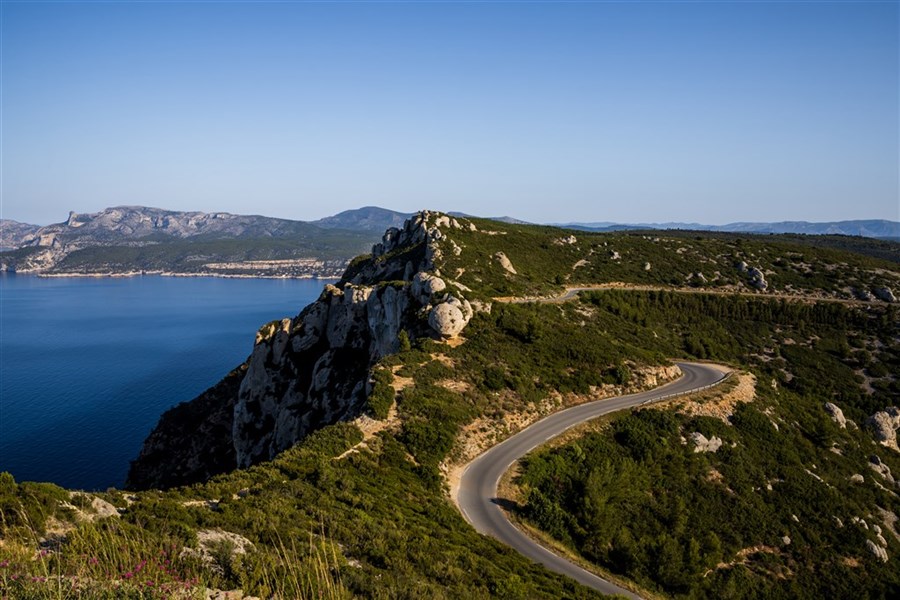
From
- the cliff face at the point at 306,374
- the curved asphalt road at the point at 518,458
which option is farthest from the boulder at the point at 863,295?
the cliff face at the point at 306,374

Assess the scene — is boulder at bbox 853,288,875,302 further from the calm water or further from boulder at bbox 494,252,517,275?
the calm water

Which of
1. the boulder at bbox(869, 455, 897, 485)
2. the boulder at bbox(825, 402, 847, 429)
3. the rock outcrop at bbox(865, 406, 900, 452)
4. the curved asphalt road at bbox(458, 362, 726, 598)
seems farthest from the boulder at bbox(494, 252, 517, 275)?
the boulder at bbox(869, 455, 897, 485)

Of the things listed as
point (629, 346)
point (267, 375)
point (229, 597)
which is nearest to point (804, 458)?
point (629, 346)

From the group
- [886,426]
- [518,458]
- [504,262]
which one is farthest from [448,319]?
[886,426]

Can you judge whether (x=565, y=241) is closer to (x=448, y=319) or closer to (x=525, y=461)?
(x=448, y=319)

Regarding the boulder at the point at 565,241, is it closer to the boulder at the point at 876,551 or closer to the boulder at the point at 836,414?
the boulder at the point at 836,414
